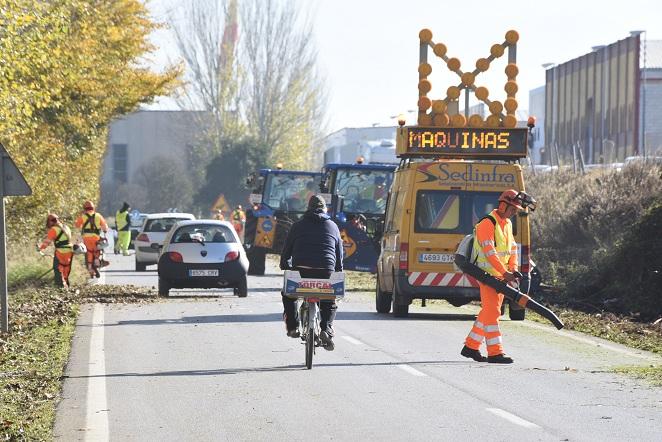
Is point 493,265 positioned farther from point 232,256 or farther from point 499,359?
point 232,256

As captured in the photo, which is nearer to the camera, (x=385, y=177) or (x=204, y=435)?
(x=204, y=435)

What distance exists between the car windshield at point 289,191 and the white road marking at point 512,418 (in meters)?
23.8

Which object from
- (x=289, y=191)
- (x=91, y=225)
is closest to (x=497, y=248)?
(x=91, y=225)

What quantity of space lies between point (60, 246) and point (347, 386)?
15.9m

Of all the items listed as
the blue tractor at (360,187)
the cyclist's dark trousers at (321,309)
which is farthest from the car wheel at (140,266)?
the cyclist's dark trousers at (321,309)

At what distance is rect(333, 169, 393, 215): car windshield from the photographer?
3212 centimetres

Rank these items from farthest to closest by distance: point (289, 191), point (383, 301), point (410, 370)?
point (289, 191), point (383, 301), point (410, 370)

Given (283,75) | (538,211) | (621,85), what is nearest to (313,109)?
(283,75)

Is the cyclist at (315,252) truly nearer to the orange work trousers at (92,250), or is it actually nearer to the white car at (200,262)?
the white car at (200,262)

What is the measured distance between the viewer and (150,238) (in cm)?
3859

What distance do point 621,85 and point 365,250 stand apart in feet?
116

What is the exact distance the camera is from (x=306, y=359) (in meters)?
14.1

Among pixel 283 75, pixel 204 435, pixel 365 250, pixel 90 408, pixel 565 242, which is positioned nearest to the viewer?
pixel 204 435

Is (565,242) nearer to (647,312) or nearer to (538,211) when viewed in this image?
(538,211)
